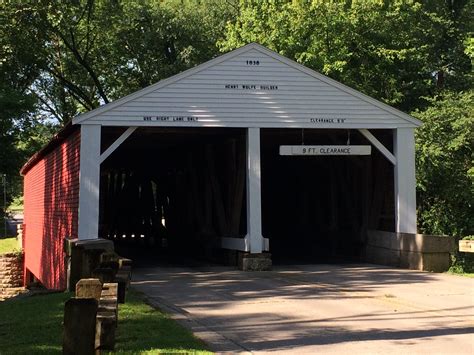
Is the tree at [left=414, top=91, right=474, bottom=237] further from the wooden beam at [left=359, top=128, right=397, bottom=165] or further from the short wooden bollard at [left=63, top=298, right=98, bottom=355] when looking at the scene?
the short wooden bollard at [left=63, top=298, right=98, bottom=355]

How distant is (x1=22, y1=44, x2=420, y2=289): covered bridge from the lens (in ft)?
46.2

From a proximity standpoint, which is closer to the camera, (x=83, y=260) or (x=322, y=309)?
(x=322, y=309)

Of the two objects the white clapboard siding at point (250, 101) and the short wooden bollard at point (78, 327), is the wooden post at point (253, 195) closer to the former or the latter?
the white clapboard siding at point (250, 101)

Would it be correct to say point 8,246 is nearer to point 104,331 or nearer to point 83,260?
point 83,260

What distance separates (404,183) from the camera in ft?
50.1

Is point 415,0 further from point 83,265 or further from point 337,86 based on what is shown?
point 83,265

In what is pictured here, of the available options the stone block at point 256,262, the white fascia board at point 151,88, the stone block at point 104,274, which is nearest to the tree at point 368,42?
the white fascia board at point 151,88

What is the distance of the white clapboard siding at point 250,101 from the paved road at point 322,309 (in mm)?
3716

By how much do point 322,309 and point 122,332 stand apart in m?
3.23

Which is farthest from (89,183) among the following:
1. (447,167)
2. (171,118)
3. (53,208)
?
(447,167)

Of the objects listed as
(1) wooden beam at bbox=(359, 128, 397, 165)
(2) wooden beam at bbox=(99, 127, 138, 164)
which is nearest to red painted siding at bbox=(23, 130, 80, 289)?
(2) wooden beam at bbox=(99, 127, 138, 164)

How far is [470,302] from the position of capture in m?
9.05

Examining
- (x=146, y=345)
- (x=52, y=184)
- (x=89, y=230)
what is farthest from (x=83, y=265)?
(x=52, y=184)

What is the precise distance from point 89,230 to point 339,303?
6.62 meters
